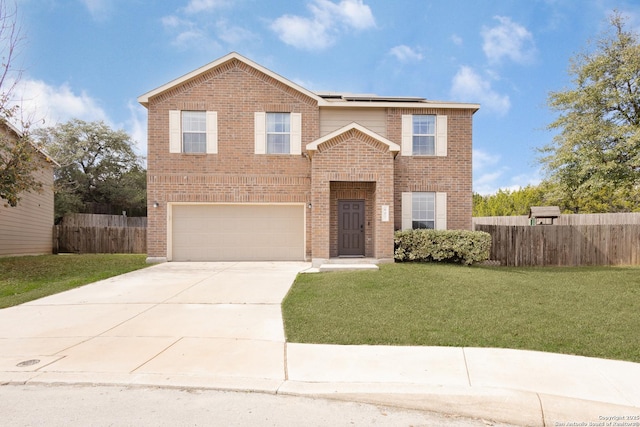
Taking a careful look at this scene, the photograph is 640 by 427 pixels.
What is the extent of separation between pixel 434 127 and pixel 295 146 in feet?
17.0

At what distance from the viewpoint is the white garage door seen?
46.3 feet

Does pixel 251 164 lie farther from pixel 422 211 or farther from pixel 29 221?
pixel 29 221

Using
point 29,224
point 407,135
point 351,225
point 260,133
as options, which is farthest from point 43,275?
point 407,135

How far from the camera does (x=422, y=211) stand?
14.0 m

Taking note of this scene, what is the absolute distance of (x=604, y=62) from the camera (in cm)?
1430

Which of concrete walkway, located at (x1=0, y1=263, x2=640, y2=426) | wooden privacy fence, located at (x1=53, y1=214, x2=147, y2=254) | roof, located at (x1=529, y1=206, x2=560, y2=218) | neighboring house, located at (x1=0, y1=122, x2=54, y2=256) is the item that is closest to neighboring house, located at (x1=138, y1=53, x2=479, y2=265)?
neighboring house, located at (x1=0, y1=122, x2=54, y2=256)

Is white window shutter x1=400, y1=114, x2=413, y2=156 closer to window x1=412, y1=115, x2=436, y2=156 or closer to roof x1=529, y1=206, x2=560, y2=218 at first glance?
window x1=412, y1=115, x2=436, y2=156

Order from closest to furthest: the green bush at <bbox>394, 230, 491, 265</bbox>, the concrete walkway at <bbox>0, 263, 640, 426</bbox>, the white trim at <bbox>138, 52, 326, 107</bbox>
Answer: the concrete walkway at <bbox>0, 263, 640, 426</bbox> → the green bush at <bbox>394, 230, 491, 265</bbox> → the white trim at <bbox>138, 52, 326, 107</bbox>

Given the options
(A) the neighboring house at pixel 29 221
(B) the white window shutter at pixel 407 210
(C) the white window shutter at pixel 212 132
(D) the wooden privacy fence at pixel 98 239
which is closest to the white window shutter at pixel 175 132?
(C) the white window shutter at pixel 212 132

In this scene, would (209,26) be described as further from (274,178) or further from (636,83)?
(636,83)

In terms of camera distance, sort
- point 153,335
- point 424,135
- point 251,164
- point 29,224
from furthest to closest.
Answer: point 29,224 < point 424,135 < point 251,164 < point 153,335

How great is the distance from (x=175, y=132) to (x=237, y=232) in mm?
4222

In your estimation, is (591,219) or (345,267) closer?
(345,267)

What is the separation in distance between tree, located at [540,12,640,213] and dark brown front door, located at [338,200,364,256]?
27.7ft
